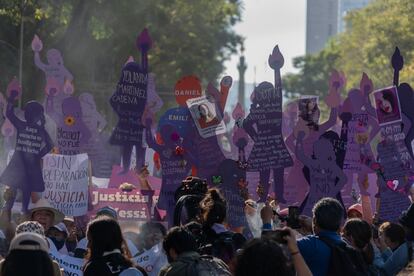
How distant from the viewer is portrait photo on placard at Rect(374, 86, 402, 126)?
12.4 meters

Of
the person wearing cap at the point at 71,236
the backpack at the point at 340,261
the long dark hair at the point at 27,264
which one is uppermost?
the long dark hair at the point at 27,264

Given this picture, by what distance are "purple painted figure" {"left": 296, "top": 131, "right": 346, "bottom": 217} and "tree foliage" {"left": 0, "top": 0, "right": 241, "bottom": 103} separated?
47.5ft

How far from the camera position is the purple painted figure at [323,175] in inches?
448

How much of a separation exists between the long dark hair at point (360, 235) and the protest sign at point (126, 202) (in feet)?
12.9

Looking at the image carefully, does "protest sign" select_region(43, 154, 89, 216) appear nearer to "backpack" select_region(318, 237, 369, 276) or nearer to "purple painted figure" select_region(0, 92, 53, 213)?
"purple painted figure" select_region(0, 92, 53, 213)

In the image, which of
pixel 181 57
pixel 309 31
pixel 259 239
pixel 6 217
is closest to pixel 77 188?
pixel 6 217

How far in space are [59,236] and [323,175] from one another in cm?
304

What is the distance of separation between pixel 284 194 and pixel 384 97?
1.58 m

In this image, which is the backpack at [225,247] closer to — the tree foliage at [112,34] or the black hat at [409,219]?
the black hat at [409,219]

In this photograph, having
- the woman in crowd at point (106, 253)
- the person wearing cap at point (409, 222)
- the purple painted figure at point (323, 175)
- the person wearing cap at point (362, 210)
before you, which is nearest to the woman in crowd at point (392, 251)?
the person wearing cap at point (409, 222)

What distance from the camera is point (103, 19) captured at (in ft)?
98.6

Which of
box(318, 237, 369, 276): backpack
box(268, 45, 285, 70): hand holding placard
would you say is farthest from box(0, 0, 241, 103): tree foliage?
box(318, 237, 369, 276): backpack

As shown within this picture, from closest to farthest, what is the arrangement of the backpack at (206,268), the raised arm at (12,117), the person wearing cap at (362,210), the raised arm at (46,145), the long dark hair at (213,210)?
the backpack at (206,268) < the long dark hair at (213,210) < the person wearing cap at (362,210) < the raised arm at (46,145) < the raised arm at (12,117)

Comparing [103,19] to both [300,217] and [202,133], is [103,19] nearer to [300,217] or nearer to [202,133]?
[202,133]
